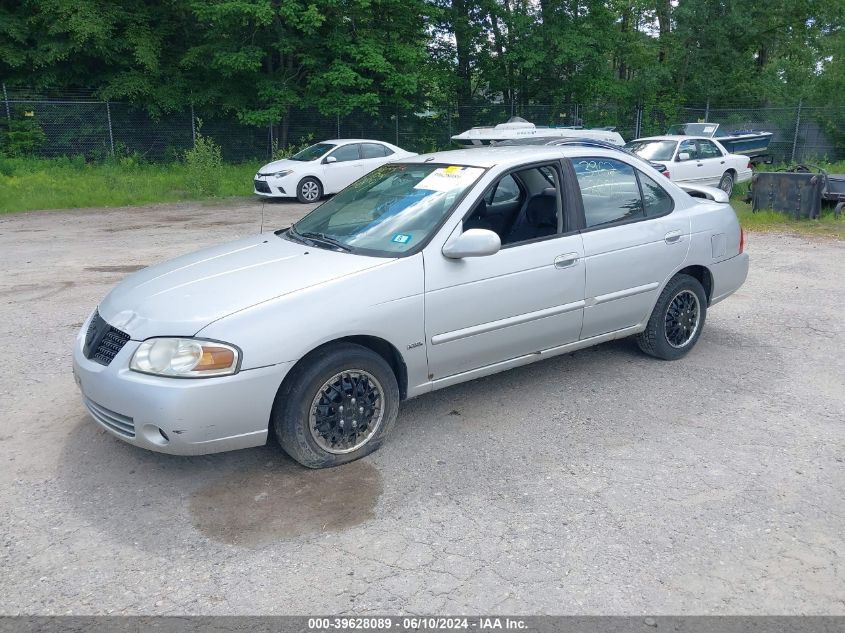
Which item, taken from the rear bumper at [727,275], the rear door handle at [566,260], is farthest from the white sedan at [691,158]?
the rear door handle at [566,260]

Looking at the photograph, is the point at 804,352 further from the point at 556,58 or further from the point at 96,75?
the point at 556,58

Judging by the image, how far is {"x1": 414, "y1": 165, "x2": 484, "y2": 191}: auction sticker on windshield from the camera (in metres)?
4.90

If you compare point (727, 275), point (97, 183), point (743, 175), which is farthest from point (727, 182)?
point (97, 183)

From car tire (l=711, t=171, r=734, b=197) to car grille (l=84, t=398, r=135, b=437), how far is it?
16391 mm

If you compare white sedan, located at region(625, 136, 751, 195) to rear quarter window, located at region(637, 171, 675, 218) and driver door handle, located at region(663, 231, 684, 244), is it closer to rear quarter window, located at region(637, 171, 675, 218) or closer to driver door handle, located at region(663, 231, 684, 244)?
rear quarter window, located at region(637, 171, 675, 218)

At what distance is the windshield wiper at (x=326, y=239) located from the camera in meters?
4.65

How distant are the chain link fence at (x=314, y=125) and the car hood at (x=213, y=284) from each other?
19636mm

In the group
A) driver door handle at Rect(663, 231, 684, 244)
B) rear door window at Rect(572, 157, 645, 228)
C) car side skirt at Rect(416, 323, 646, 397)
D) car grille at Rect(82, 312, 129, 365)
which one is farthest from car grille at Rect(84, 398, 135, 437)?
driver door handle at Rect(663, 231, 684, 244)

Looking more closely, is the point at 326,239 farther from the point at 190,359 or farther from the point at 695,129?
the point at 695,129

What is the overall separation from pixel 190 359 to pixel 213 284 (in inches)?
24.8

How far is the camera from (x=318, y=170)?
1830cm

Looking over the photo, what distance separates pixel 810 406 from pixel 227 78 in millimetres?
23272

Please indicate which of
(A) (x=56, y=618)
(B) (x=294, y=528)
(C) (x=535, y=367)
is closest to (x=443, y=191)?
(C) (x=535, y=367)

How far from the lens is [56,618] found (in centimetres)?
298
